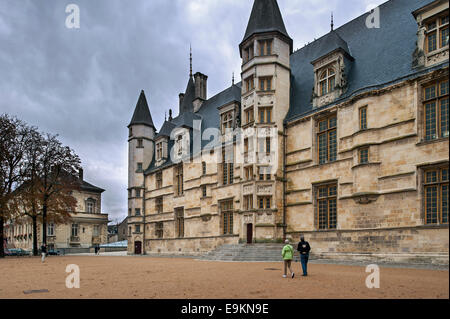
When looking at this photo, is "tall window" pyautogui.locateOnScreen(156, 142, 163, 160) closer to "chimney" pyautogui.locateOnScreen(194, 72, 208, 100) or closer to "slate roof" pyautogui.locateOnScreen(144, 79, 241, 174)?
"slate roof" pyautogui.locateOnScreen(144, 79, 241, 174)

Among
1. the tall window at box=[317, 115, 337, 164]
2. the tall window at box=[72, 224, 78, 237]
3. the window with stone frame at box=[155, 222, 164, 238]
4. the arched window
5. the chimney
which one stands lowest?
the tall window at box=[72, 224, 78, 237]

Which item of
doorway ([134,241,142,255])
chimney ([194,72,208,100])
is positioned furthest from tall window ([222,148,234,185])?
doorway ([134,241,142,255])

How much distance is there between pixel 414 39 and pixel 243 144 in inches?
524

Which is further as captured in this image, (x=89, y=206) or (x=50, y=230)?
(x=89, y=206)

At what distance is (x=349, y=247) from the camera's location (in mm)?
21172

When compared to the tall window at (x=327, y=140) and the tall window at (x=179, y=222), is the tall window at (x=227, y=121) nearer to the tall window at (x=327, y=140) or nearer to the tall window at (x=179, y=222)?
the tall window at (x=327, y=140)

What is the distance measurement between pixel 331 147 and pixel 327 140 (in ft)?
1.89

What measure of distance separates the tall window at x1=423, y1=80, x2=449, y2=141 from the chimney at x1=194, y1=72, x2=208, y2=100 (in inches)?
1163

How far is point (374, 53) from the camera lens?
936 inches

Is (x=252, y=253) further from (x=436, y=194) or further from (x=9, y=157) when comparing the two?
(x=9, y=157)

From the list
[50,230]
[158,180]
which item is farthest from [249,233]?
[50,230]

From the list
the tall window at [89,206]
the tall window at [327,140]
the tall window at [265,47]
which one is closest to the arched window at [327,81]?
the tall window at [327,140]

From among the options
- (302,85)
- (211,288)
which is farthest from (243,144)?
(211,288)

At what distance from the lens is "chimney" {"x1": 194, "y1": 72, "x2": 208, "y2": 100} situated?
44594 mm
